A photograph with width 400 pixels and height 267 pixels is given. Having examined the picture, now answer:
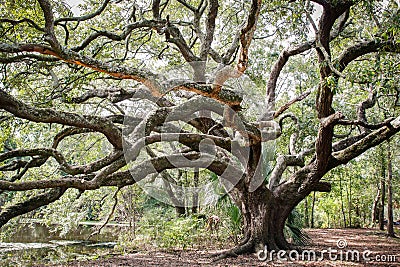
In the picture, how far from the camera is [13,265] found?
28.5 ft

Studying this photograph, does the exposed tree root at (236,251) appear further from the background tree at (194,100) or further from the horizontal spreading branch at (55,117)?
the horizontal spreading branch at (55,117)

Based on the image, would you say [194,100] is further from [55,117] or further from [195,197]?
[195,197]

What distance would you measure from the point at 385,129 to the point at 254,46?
543 cm

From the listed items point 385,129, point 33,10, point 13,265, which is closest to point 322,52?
point 385,129

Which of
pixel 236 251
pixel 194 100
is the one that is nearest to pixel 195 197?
pixel 236 251

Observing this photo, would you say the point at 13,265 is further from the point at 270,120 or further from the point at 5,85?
the point at 270,120

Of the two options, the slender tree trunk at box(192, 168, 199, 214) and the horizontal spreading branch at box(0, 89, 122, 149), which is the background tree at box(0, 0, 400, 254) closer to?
the horizontal spreading branch at box(0, 89, 122, 149)

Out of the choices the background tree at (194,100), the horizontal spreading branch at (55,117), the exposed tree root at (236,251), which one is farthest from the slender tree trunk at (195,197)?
the horizontal spreading branch at (55,117)

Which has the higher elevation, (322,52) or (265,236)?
(322,52)
